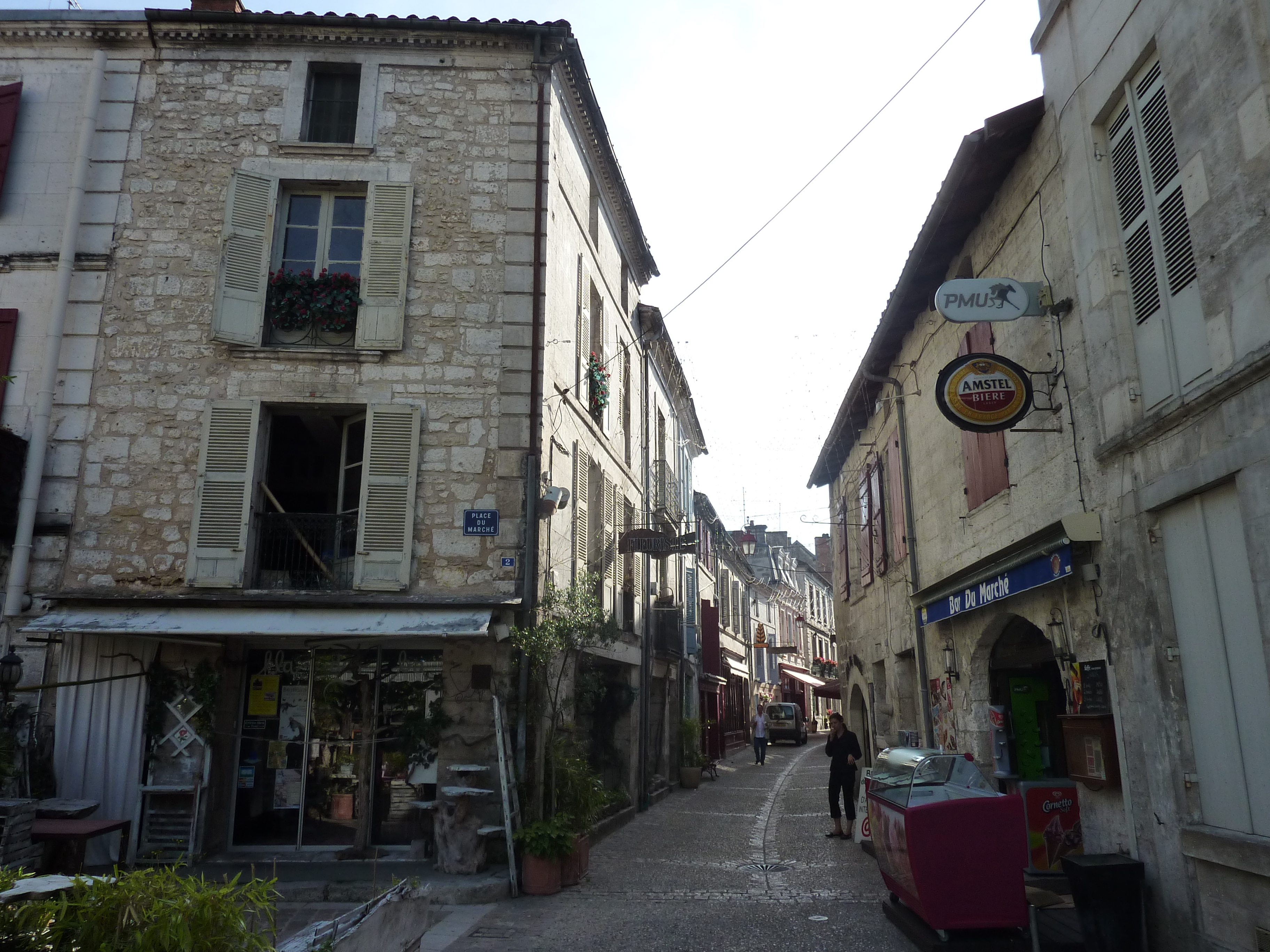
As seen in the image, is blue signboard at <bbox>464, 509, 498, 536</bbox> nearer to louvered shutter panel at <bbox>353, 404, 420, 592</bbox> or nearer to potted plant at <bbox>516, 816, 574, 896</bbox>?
louvered shutter panel at <bbox>353, 404, 420, 592</bbox>

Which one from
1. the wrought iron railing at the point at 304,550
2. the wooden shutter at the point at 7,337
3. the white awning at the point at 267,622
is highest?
the wooden shutter at the point at 7,337

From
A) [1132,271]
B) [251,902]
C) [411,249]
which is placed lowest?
[251,902]

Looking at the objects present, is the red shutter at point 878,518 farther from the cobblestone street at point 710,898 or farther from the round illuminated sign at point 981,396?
the round illuminated sign at point 981,396

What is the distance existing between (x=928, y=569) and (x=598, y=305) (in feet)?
19.4

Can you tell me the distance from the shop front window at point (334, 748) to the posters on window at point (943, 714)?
5.60 metres

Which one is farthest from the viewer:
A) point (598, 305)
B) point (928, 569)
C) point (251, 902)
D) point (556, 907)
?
point (598, 305)

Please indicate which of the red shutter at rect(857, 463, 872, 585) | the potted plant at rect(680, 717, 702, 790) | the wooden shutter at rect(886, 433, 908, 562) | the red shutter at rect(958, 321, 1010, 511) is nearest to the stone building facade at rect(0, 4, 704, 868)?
the red shutter at rect(958, 321, 1010, 511)

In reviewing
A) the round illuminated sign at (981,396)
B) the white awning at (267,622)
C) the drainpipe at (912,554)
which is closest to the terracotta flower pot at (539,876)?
the white awning at (267,622)

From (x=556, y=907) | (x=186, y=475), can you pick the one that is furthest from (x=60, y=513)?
(x=556, y=907)

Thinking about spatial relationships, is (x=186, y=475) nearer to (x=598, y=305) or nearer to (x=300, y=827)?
(x=300, y=827)

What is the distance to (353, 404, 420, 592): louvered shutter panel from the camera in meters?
9.16

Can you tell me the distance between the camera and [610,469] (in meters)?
14.1

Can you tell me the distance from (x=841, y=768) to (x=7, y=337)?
10453mm

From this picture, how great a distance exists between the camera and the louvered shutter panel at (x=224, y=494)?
9141 millimetres
